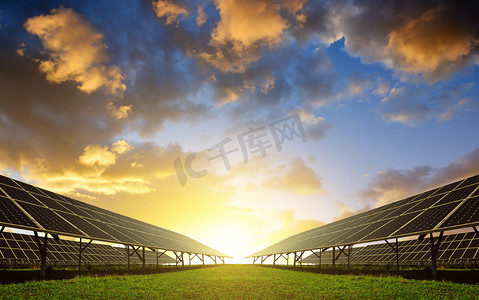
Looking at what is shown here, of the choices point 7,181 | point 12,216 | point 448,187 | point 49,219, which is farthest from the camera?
point 448,187

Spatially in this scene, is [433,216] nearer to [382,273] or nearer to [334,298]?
[382,273]

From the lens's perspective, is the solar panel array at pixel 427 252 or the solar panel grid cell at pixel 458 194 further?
the solar panel array at pixel 427 252

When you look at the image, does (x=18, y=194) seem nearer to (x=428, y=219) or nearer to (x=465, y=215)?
(x=428, y=219)

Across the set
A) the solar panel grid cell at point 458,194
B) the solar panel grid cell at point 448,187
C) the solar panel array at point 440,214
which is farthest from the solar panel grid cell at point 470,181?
the solar panel grid cell at point 458,194

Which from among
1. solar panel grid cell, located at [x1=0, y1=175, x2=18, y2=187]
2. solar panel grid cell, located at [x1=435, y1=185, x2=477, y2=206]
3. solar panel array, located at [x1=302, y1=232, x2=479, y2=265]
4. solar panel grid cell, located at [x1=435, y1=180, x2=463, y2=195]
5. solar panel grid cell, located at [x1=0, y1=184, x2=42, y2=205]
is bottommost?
solar panel array, located at [x1=302, y1=232, x2=479, y2=265]

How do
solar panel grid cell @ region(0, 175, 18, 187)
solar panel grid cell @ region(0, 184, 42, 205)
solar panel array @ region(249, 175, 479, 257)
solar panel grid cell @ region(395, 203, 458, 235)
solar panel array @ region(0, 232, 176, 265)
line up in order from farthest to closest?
solar panel array @ region(0, 232, 176, 265) < solar panel grid cell @ region(0, 175, 18, 187) < solar panel grid cell @ region(0, 184, 42, 205) < solar panel grid cell @ region(395, 203, 458, 235) < solar panel array @ region(249, 175, 479, 257)

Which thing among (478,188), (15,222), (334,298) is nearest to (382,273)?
(478,188)

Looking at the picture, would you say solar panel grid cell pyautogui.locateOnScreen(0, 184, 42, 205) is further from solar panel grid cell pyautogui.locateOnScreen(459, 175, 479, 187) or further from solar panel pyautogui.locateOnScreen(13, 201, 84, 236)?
solar panel grid cell pyautogui.locateOnScreen(459, 175, 479, 187)

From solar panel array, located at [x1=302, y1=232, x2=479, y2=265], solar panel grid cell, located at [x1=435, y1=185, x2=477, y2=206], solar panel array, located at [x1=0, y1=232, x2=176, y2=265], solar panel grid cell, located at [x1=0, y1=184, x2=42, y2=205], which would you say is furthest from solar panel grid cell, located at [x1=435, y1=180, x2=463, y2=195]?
solar panel array, located at [x1=0, y1=232, x2=176, y2=265]

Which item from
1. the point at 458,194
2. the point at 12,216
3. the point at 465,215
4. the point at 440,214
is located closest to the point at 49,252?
the point at 12,216

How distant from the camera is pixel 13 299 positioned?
13.0m

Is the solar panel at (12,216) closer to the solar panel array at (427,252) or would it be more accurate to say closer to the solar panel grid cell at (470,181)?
the solar panel grid cell at (470,181)

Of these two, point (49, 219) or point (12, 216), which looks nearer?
point (12, 216)

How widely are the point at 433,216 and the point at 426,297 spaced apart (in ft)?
29.0
